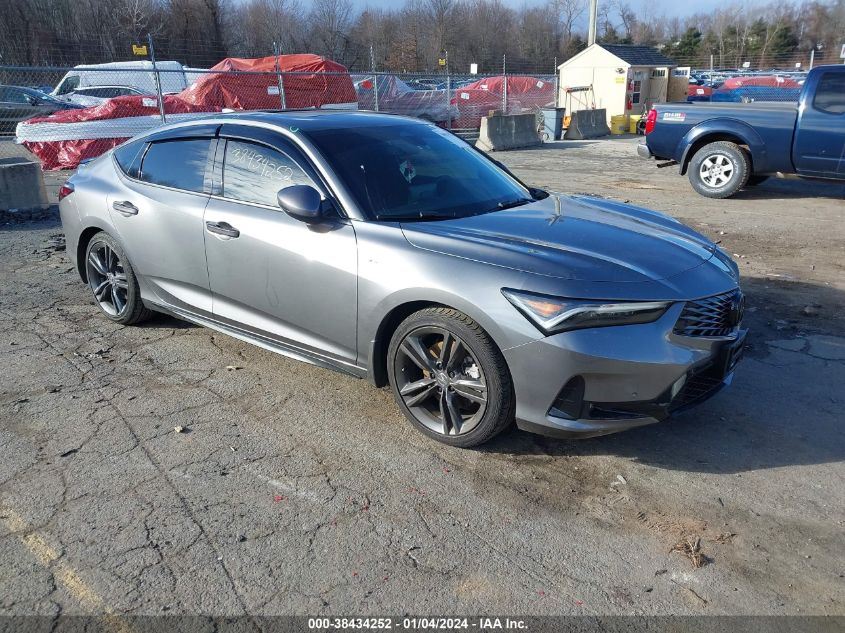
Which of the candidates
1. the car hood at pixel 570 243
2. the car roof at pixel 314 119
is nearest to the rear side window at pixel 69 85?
the car roof at pixel 314 119

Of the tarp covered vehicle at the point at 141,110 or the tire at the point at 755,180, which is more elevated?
the tarp covered vehicle at the point at 141,110

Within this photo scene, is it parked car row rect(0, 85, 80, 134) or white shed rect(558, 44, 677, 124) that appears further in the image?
white shed rect(558, 44, 677, 124)

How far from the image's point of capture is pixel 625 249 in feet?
11.8

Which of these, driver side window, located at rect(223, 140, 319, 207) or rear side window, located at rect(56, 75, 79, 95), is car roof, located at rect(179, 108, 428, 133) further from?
rear side window, located at rect(56, 75, 79, 95)

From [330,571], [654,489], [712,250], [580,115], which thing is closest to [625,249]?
[712,250]

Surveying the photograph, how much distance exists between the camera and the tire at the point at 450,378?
3309mm

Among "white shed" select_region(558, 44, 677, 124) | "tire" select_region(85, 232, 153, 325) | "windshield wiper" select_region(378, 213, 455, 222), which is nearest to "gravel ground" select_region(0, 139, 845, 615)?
"tire" select_region(85, 232, 153, 325)

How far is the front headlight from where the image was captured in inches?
123

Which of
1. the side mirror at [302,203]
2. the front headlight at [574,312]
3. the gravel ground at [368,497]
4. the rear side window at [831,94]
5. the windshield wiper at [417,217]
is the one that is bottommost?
the gravel ground at [368,497]

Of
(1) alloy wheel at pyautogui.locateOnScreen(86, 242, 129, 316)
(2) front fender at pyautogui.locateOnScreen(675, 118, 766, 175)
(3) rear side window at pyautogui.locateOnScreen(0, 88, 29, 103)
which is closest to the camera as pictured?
(1) alloy wheel at pyautogui.locateOnScreen(86, 242, 129, 316)

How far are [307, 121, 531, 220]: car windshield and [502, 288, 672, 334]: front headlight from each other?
99 centimetres

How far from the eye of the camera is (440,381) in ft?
11.6

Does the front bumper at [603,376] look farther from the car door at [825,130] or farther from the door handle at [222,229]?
the car door at [825,130]

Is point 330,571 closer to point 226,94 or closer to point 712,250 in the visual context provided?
point 712,250
